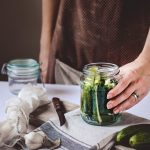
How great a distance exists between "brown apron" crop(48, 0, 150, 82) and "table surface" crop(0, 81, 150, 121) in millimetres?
266

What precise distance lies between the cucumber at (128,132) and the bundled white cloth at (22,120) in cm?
13

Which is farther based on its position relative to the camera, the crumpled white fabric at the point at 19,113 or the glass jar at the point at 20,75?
the glass jar at the point at 20,75

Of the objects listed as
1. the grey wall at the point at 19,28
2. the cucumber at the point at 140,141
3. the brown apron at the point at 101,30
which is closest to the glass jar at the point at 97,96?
the cucumber at the point at 140,141

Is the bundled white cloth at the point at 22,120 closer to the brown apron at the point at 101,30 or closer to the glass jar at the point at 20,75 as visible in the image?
the glass jar at the point at 20,75

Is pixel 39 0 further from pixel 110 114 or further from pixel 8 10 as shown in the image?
pixel 110 114

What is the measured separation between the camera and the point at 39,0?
190 cm

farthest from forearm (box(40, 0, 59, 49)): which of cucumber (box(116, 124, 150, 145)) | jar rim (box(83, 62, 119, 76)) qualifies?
cucumber (box(116, 124, 150, 145))

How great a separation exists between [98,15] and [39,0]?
618 millimetres

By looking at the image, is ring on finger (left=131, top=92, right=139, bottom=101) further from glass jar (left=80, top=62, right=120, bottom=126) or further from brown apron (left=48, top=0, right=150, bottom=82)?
brown apron (left=48, top=0, right=150, bottom=82)

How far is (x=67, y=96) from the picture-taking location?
112 cm

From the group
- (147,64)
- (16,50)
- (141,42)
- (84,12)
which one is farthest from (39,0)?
(147,64)

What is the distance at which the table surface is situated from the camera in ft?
3.33

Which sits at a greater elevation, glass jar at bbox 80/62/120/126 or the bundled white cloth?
glass jar at bbox 80/62/120/126

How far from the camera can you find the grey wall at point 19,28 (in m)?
1.89
